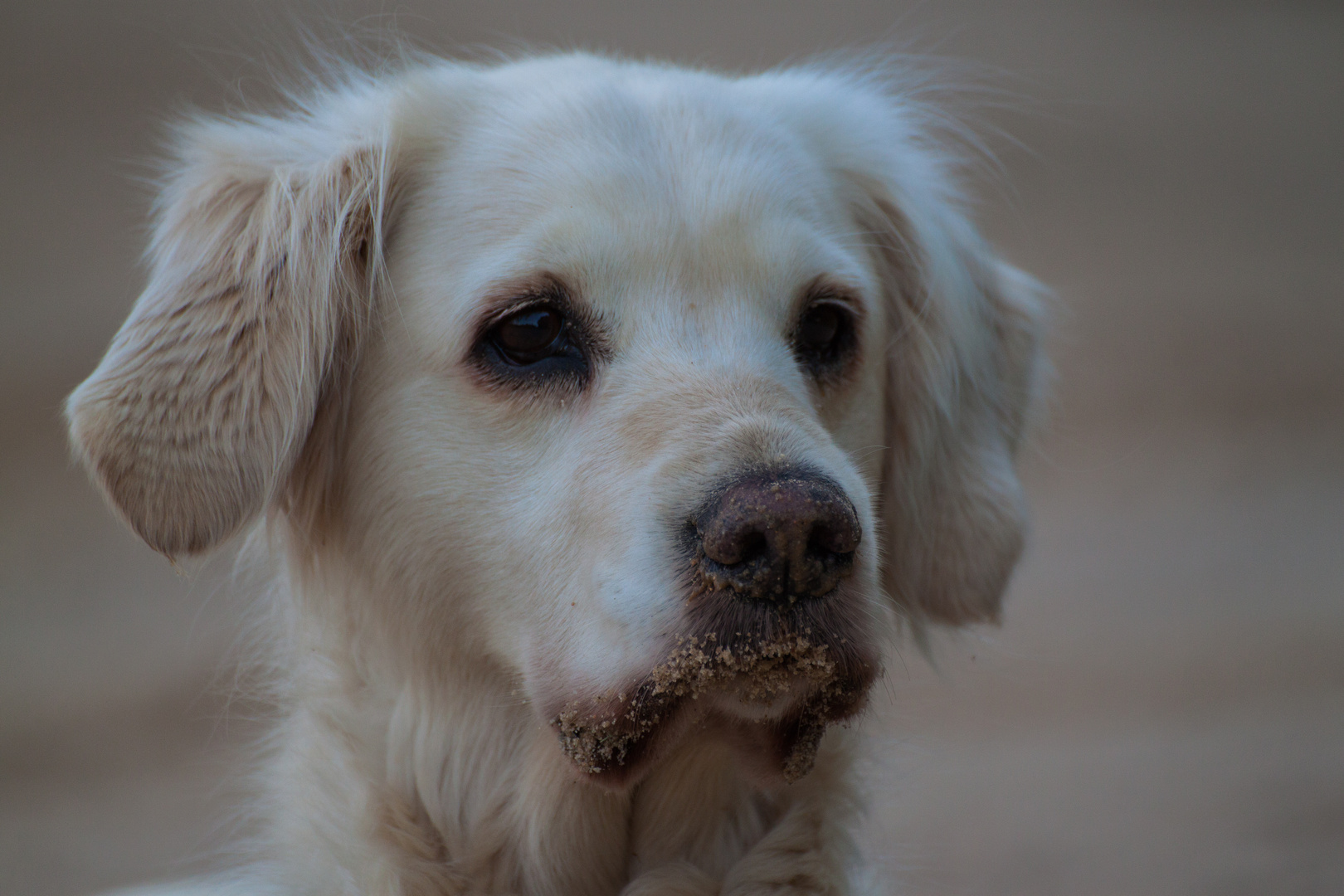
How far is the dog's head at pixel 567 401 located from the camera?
2.12 metres

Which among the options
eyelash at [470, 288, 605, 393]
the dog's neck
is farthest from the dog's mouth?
eyelash at [470, 288, 605, 393]

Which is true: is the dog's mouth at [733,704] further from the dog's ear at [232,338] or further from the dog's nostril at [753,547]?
the dog's ear at [232,338]

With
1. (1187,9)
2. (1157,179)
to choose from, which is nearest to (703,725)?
(1157,179)

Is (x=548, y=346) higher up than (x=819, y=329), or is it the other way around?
(x=548, y=346)

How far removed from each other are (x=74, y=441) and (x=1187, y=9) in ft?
33.0

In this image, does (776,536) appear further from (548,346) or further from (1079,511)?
(1079,511)

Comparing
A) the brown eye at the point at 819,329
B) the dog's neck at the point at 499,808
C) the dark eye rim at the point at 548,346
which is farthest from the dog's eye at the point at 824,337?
the dog's neck at the point at 499,808

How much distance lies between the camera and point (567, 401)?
246 centimetres

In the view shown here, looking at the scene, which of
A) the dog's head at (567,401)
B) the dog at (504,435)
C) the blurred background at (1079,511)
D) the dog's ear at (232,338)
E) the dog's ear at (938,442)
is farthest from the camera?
the blurred background at (1079,511)

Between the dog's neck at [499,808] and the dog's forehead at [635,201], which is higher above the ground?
the dog's forehead at [635,201]

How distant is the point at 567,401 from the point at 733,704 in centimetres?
68

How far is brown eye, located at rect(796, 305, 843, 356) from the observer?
107 inches

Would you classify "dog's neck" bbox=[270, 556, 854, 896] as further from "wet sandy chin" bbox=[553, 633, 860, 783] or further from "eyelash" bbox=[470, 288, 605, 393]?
"eyelash" bbox=[470, 288, 605, 393]

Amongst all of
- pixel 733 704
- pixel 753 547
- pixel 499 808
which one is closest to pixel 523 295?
pixel 753 547
